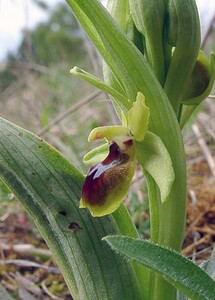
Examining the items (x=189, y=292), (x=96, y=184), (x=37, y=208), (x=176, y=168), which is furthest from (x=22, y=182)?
(x=189, y=292)

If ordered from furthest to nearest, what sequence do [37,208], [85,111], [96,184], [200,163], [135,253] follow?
[85,111], [200,163], [37,208], [96,184], [135,253]

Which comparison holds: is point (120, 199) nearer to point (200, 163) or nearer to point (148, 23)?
point (148, 23)

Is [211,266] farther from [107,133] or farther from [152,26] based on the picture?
[152,26]

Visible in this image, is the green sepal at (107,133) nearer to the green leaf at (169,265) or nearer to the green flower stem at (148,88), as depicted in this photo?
the green flower stem at (148,88)

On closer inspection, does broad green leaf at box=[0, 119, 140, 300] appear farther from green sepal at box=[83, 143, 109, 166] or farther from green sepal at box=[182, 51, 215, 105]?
green sepal at box=[182, 51, 215, 105]

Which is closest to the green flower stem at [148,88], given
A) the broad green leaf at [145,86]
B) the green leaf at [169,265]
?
the broad green leaf at [145,86]

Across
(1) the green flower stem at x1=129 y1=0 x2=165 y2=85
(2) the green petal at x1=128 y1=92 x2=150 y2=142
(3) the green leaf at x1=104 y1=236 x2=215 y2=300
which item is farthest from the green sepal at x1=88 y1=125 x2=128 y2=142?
(3) the green leaf at x1=104 y1=236 x2=215 y2=300
